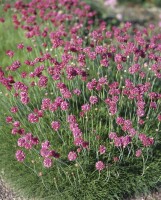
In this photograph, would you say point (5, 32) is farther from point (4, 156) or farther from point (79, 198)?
point (79, 198)

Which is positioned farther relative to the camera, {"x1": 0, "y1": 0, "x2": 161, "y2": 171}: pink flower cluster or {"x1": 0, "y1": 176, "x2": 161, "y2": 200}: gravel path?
{"x1": 0, "y1": 176, "x2": 161, "y2": 200}: gravel path

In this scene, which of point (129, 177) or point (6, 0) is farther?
point (6, 0)

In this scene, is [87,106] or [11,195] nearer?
[87,106]

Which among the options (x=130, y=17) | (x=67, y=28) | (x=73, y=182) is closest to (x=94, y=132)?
(x=73, y=182)

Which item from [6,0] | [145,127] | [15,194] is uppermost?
[6,0]

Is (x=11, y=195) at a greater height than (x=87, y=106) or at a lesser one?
lesser

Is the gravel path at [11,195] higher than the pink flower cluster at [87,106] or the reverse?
the reverse

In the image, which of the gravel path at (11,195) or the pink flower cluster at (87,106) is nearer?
the pink flower cluster at (87,106)

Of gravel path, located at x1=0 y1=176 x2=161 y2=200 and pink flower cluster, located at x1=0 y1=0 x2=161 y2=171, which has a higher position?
pink flower cluster, located at x1=0 y1=0 x2=161 y2=171

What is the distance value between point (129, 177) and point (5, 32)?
13.9 ft

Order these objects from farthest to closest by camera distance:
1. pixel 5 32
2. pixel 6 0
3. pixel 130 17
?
pixel 130 17 < pixel 6 0 < pixel 5 32

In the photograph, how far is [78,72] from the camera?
14.4ft

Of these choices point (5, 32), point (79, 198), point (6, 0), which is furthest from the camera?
point (6, 0)

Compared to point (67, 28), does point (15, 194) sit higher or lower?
lower
